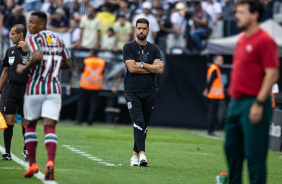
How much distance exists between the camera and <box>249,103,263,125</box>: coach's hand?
648cm

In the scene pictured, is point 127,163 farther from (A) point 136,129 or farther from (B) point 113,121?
(B) point 113,121

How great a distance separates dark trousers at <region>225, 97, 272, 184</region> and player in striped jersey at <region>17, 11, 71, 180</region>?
2272 mm

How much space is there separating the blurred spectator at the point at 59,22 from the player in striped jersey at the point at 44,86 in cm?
1403

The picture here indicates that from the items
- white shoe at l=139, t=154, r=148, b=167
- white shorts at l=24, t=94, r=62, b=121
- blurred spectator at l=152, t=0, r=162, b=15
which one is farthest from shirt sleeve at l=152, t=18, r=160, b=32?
white shorts at l=24, t=94, r=62, b=121

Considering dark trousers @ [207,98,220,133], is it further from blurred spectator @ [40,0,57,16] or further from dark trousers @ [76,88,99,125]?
blurred spectator @ [40,0,57,16]

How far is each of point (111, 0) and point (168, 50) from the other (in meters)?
2.77

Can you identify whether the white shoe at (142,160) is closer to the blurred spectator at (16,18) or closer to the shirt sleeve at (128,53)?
the shirt sleeve at (128,53)

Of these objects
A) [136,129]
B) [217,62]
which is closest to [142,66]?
[136,129]

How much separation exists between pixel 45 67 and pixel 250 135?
284 centimetres

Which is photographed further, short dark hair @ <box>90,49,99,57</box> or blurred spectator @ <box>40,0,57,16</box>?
blurred spectator @ <box>40,0,57,16</box>

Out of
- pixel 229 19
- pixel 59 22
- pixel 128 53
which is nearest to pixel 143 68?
pixel 128 53

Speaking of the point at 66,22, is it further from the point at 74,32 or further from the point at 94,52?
the point at 94,52

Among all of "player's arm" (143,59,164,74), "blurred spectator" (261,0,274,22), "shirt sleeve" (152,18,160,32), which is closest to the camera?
"player's arm" (143,59,164,74)

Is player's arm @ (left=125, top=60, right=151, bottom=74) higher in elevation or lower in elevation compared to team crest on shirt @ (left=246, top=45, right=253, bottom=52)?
lower
